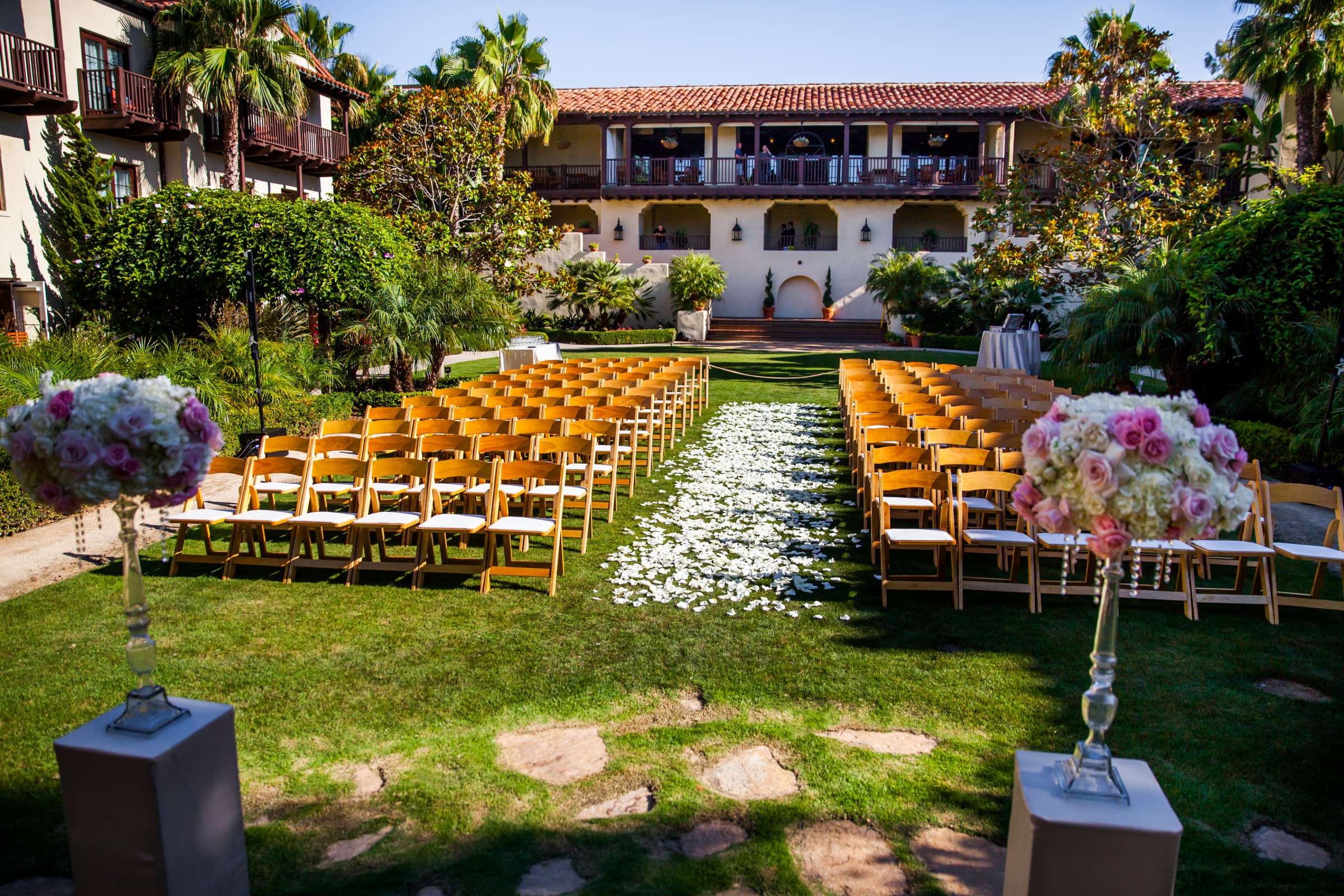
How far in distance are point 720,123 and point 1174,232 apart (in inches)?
855

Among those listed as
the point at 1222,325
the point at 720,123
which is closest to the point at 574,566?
the point at 1222,325

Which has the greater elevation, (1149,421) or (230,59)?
(230,59)

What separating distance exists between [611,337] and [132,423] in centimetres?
2705

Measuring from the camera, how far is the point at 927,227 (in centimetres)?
3806

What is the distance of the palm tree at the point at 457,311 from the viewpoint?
15070 millimetres

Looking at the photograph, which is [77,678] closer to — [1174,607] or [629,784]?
[629,784]

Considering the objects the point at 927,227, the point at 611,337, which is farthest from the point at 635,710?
the point at 927,227

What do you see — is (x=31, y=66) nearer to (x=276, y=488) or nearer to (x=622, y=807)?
(x=276, y=488)

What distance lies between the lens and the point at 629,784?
4066 millimetres

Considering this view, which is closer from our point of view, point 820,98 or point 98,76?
point 98,76

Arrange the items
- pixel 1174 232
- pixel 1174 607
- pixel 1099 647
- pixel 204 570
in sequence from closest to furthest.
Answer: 1. pixel 1099 647
2. pixel 1174 607
3. pixel 204 570
4. pixel 1174 232

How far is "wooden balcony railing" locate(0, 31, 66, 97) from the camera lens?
17.0 m

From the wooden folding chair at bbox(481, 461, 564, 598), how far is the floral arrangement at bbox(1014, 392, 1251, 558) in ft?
13.9

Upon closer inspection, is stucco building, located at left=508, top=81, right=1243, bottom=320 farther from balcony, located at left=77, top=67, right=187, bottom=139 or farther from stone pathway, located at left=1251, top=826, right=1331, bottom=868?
stone pathway, located at left=1251, top=826, right=1331, bottom=868
